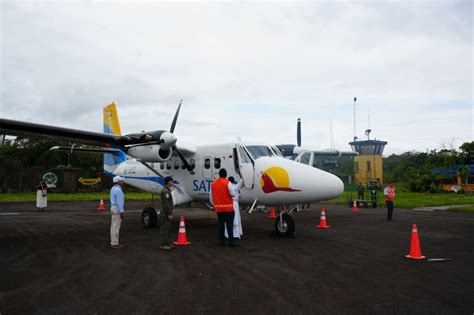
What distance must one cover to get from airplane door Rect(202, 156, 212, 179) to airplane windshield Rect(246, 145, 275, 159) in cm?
186

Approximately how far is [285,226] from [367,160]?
187ft

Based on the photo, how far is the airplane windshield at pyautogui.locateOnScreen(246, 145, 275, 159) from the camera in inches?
419

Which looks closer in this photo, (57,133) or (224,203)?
(224,203)

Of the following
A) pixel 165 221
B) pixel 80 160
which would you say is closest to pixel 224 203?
pixel 165 221

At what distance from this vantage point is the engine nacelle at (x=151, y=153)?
1152 centimetres

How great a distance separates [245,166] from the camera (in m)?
10.6

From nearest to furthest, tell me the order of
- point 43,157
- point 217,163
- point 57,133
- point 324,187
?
point 324,187
point 57,133
point 217,163
point 43,157

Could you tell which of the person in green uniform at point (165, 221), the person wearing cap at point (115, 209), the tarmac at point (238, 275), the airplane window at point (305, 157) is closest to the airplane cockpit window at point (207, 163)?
the tarmac at point (238, 275)

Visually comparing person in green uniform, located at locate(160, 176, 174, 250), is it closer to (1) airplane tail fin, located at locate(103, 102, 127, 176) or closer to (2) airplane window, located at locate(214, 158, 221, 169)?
(2) airplane window, located at locate(214, 158, 221, 169)

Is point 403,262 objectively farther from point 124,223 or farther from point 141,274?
point 124,223

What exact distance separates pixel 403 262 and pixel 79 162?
151 ft

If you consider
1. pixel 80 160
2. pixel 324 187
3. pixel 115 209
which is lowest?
pixel 115 209

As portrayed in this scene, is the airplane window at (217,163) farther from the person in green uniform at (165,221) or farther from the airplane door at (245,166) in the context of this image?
the person in green uniform at (165,221)

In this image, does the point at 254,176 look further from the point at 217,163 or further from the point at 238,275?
the point at 238,275
